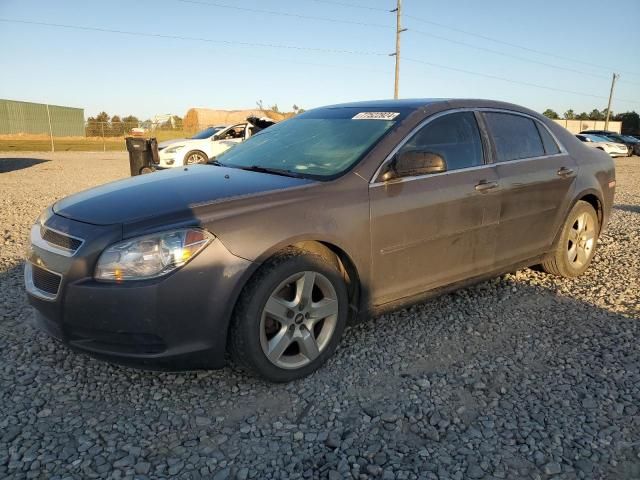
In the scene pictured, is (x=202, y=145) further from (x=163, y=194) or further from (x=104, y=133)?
(x=104, y=133)

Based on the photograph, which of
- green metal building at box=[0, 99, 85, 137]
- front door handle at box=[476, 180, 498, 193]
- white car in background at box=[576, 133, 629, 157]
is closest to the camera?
front door handle at box=[476, 180, 498, 193]

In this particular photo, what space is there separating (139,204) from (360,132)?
161 cm

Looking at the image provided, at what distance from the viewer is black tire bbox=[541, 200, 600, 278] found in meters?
4.51

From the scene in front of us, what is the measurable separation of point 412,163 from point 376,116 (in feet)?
2.00

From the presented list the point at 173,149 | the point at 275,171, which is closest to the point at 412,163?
the point at 275,171

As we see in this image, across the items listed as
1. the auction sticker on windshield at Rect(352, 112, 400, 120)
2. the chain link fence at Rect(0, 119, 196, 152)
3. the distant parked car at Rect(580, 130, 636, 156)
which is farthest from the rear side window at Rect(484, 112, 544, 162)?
the chain link fence at Rect(0, 119, 196, 152)

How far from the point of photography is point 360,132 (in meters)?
3.52

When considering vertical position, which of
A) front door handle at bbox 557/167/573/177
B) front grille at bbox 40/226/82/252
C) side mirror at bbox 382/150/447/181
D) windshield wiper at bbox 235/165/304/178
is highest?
side mirror at bbox 382/150/447/181

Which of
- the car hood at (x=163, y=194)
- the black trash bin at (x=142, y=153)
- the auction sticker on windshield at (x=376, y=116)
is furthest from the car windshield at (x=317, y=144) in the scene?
the black trash bin at (x=142, y=153)

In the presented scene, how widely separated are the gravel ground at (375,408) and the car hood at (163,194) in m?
0.99

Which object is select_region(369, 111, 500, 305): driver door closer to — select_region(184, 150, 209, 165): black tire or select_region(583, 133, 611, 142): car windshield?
select_region(184, 150, 209, 165): black tire

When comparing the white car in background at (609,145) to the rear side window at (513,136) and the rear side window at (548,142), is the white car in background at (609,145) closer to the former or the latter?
the rear side window at (548,142)

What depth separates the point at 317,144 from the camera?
3623mm

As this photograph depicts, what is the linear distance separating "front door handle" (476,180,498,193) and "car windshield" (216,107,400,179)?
795mm
